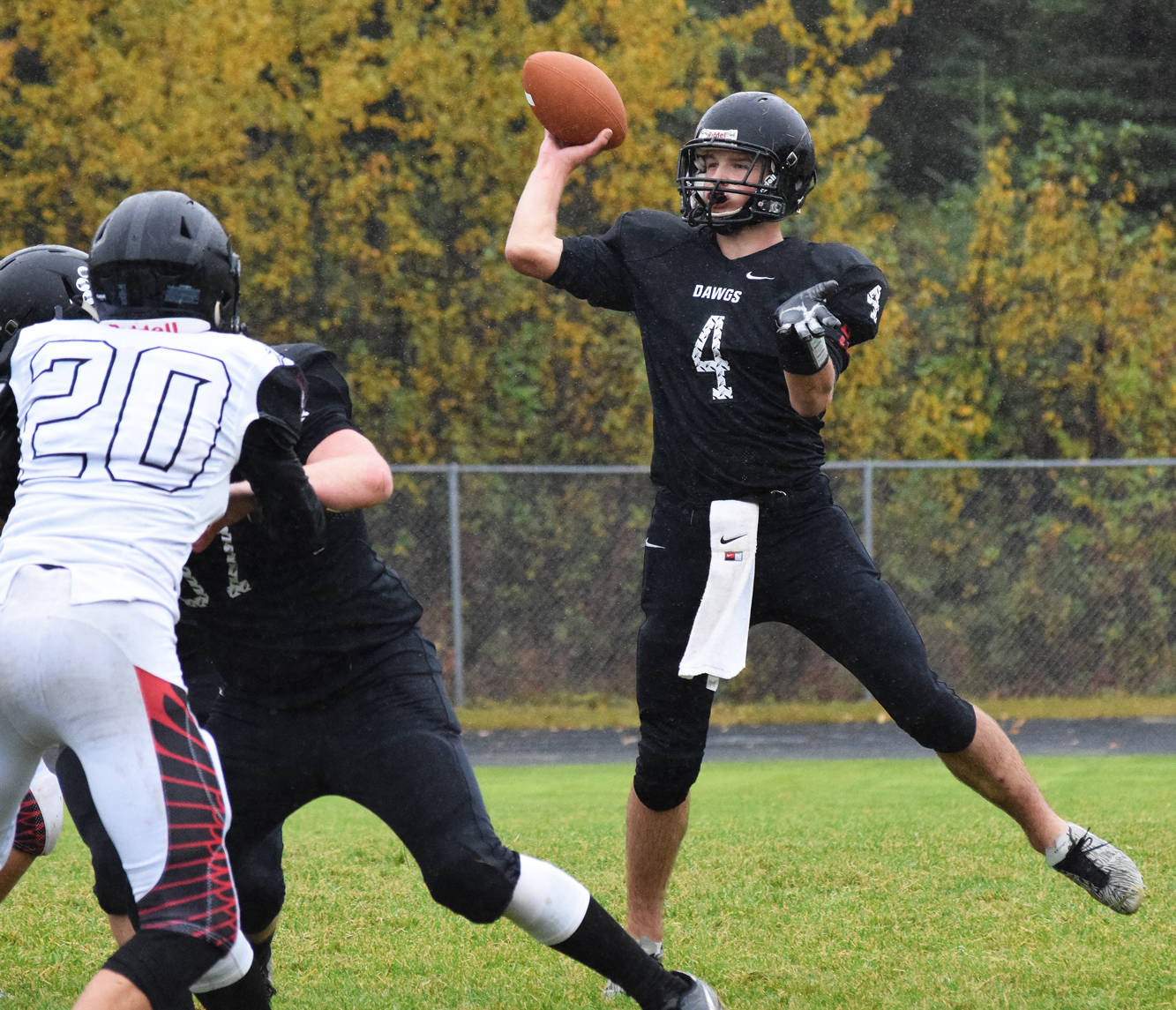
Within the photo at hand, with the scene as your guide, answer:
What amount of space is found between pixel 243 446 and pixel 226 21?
10.4 meters

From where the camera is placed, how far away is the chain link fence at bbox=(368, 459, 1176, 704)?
12.6 metres

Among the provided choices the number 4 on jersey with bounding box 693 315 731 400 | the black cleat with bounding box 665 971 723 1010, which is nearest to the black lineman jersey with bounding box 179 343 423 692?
the black cleat with bounding box 665 971 723 1010

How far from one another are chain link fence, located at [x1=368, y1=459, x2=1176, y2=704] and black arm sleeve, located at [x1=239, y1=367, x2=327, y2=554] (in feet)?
30.7

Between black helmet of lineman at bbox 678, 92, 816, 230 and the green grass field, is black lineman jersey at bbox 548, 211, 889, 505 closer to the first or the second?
black helmet of lineman at bbox 678, 92, 816, 230

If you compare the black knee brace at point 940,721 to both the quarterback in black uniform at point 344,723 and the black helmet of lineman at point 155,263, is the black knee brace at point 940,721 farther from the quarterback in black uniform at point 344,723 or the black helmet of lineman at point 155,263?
the black helmet of lineman at point 155,263

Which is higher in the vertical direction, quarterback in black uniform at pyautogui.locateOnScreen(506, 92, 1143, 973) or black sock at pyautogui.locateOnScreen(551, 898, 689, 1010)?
quarterback in black uniform at pyautogui.locateOnScreen(506, 92, 1143, 973)

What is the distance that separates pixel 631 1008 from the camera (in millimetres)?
4289

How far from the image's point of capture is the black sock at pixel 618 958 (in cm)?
344

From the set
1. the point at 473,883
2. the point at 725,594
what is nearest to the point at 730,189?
the point at 725,594

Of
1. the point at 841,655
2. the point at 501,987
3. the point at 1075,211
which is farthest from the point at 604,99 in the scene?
the point at 1075,211

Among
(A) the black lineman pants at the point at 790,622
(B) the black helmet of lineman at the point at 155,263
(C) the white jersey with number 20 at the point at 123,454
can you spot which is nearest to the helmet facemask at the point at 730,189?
(A) the black lineman pants at the point at 790,622

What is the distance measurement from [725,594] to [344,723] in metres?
1.35

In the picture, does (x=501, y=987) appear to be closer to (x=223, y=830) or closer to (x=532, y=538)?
(x=223, y=830)

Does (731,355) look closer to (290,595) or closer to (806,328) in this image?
(806,328)
